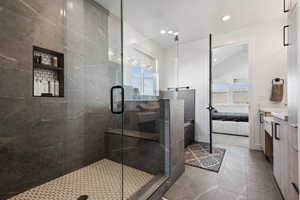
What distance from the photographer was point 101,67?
2566 millimetres

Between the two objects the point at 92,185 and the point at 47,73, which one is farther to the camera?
the point at 47,73

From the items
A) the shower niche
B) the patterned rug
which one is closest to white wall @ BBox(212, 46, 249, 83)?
the patterned rug

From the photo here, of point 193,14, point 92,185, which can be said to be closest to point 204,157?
point 92,185

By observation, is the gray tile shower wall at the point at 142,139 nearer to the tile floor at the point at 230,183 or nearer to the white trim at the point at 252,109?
the tile floor at the point at 230,183

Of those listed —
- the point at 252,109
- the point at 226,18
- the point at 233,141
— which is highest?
the point at 226,18

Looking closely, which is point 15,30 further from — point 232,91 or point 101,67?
point 232,91

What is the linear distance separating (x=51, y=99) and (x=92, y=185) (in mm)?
1273

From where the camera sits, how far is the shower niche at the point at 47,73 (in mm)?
1799

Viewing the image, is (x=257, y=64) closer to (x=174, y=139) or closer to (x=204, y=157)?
(x=204, y=157)

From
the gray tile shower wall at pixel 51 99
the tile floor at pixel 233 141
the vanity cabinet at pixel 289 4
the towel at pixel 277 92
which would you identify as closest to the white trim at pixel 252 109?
the tile floor at pixel 233 141

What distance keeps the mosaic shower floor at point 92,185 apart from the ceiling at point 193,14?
9.21 feet

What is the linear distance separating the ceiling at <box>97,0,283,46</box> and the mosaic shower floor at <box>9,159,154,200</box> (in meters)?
2.81

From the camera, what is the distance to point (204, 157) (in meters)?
2.68

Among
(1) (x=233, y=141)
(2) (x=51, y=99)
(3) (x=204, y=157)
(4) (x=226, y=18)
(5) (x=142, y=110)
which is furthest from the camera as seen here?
(1) (x=233, y=141)
